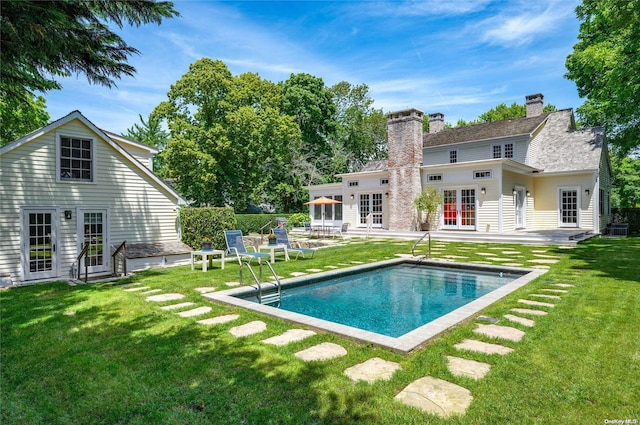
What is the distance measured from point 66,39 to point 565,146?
24.6 m

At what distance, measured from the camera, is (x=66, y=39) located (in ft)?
20.3

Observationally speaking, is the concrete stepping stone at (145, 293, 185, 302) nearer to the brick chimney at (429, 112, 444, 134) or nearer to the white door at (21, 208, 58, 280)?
the white door at (21, 208, 58, 280)

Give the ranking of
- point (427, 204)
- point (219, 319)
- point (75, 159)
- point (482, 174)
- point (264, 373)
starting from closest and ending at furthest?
point (264, 373)
point (219, 319)
point (75, 159)
point (482, 174)
point (427, 204)

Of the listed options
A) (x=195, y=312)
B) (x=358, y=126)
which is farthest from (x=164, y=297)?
(x=358, y=126)

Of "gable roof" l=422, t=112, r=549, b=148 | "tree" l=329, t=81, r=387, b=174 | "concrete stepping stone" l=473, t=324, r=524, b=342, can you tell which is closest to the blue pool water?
"concrete stepping stone" l=473, t=324, r=524, b=342

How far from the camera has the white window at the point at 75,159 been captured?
995 cm

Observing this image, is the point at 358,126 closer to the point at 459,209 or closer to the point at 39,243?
the point at 459,209

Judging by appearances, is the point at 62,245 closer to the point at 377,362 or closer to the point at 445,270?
the point at 377,362

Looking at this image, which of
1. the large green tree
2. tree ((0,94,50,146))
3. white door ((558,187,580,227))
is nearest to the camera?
tree ((0,94,50,146))

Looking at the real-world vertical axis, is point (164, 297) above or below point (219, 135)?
below

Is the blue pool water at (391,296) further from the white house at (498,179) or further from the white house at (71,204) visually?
the white house at (498,179)

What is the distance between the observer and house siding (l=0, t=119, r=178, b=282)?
29.8 ft

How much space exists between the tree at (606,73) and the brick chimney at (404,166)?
8.80 meters

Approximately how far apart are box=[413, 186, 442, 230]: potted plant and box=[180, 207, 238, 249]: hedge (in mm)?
10842
